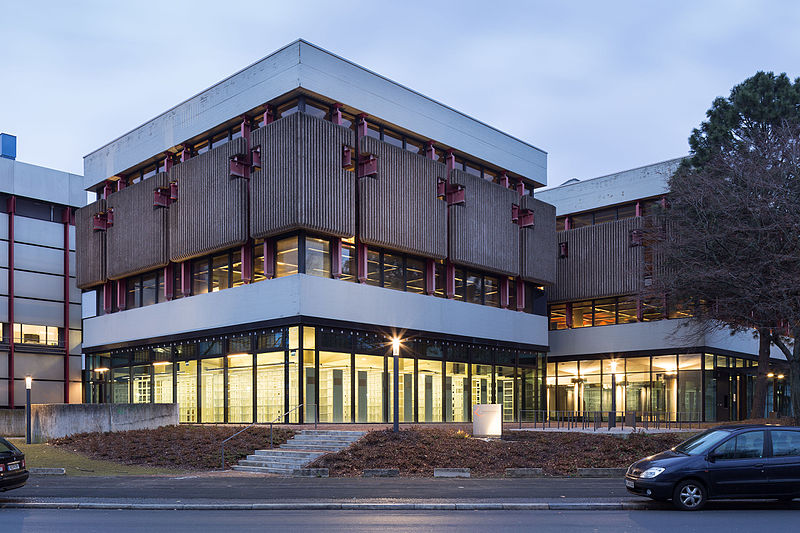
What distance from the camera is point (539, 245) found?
4812 cm

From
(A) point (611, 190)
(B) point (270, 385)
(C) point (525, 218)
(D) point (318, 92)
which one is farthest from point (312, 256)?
(A) point (611, 190)

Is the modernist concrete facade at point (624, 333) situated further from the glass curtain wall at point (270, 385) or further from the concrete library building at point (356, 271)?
the glass curtain wall at point (270, 385)

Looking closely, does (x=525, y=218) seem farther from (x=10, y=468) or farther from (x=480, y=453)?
(x=10, y=468)

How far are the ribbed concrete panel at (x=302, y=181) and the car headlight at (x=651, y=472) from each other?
21134 mm

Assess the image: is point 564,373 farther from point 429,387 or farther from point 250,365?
point 250,365

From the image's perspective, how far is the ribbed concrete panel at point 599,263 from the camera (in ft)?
158

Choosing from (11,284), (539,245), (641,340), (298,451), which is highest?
(539,245)

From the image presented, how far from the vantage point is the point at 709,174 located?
36062 mm

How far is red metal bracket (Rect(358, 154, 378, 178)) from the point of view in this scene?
36.7 m

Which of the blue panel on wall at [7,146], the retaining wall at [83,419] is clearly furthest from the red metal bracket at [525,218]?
the blue panel on wall at [7,146]

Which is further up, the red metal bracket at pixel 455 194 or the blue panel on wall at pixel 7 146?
the blue panel on wall at pixel 7 146

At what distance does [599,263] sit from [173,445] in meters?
30.2

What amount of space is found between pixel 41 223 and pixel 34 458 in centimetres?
3001

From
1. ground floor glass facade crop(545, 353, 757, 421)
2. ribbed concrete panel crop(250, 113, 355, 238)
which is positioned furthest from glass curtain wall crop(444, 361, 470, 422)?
ribbed concrete panel crop(250, 113, 355, 238)
